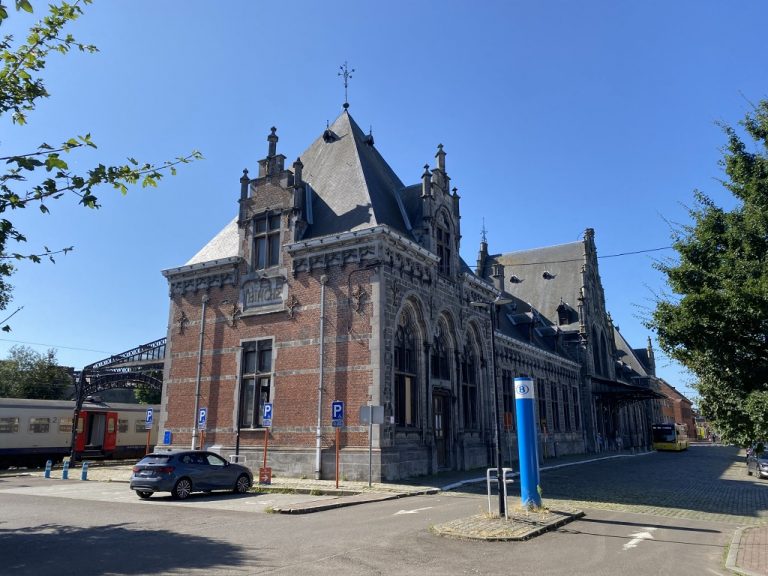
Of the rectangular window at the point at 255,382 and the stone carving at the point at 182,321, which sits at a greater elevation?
the stone carving at the point at 182,321

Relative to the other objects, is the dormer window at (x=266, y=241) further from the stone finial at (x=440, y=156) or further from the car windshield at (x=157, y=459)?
the car windshield at (x=157, y=459)

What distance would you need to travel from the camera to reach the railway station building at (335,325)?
21062mm

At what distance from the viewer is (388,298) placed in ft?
70.4

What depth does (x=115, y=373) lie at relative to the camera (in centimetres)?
3106

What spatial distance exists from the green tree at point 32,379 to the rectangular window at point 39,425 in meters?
25.8

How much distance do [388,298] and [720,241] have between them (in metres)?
11.7

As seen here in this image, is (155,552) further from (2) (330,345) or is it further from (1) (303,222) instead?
(1) (303,222)

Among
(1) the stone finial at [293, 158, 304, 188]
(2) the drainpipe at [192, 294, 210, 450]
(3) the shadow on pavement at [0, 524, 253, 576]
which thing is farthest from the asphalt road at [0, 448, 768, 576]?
(1) the stone finial at [293, 158, 304, 188]

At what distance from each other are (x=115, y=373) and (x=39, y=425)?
499cm

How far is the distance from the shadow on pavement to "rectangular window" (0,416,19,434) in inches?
879

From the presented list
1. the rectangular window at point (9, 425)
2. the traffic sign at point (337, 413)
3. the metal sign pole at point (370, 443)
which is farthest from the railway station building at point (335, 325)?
the rectangular window at point (9, 425)

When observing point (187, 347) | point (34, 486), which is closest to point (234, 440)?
point (187, 347)

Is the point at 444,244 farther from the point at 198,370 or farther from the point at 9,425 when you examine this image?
the point at 9,425

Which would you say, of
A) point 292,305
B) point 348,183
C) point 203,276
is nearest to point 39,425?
point 203,276
